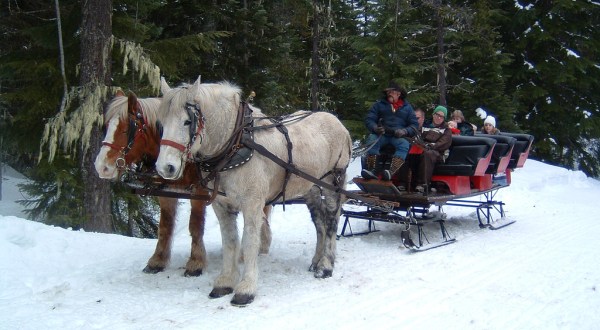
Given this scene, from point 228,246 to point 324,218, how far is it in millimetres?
1512

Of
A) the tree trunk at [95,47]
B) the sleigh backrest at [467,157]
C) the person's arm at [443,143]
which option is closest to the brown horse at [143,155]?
the tree trunk at [95,47]

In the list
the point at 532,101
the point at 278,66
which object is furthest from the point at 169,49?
the point at 532,101

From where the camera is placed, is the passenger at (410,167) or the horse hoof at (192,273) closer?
the horse hoof at (192,273)

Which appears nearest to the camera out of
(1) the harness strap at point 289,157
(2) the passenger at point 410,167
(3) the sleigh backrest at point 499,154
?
(1) the harness strap at point 289,157

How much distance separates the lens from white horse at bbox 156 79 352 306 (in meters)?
4.04

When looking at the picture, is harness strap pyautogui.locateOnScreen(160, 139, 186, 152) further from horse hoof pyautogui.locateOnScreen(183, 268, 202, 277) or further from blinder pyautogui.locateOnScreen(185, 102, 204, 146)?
horse hoof pyautogui.locateOnScreen(183, 268, 202, 277)

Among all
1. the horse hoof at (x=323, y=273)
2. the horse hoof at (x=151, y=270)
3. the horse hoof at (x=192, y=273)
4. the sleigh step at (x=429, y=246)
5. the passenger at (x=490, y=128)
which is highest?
the passenger at (x=490, y=128)

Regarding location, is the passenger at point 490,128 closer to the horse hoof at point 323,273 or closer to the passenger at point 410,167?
the passenger at point 410,167

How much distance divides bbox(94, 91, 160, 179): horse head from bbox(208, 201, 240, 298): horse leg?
0.95m

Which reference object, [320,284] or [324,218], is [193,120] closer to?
[320,284]

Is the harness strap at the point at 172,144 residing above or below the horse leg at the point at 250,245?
above

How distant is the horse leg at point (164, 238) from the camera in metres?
5.23

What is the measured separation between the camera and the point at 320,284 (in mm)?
5047

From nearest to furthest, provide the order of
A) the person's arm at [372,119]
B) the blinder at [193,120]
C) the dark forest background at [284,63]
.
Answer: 1. the blinder at [193,120]
2. the person's arm at [372,119]
3. the dark forest background at [284,63]
